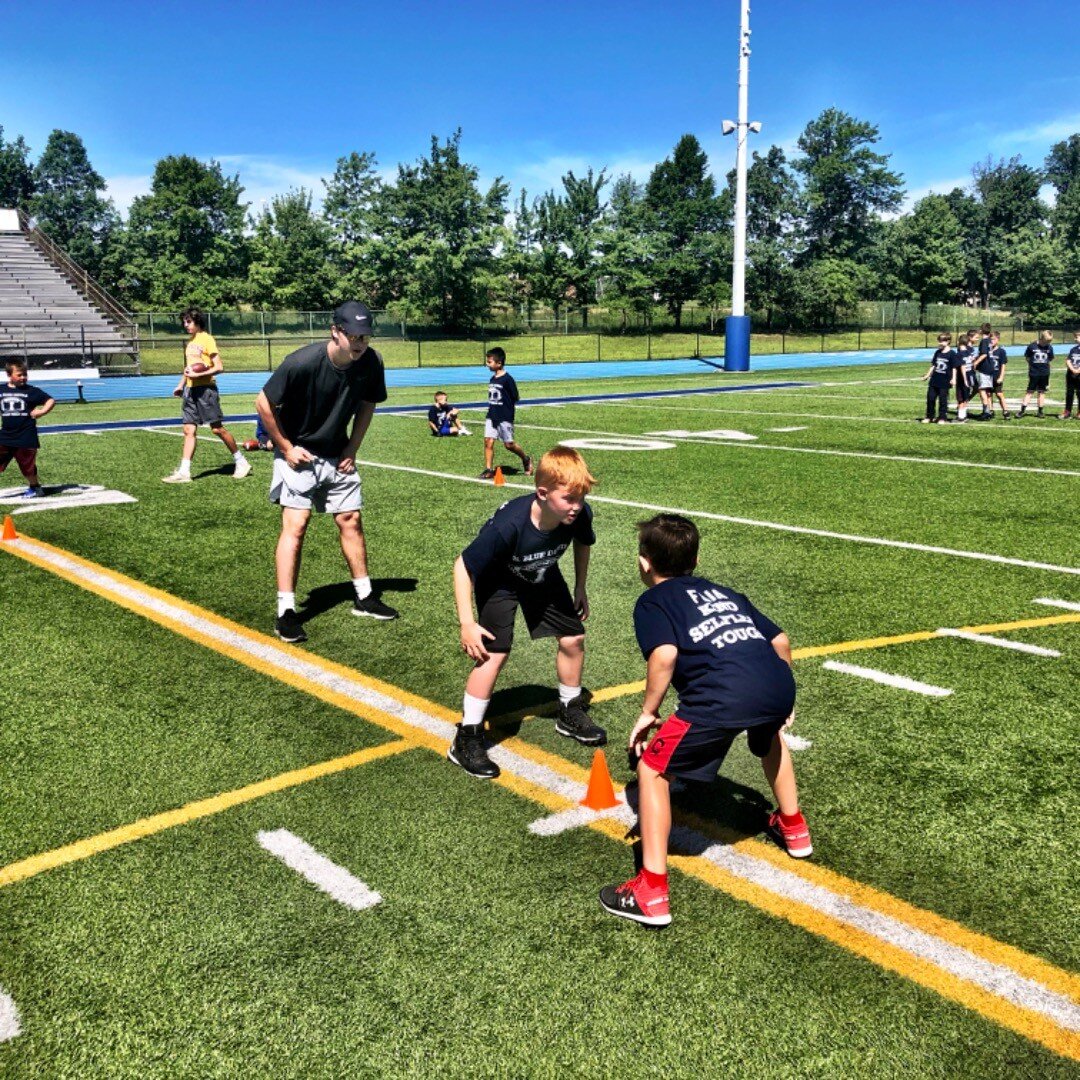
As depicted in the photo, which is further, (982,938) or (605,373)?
(605,373)

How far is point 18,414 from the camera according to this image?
34.8 feet

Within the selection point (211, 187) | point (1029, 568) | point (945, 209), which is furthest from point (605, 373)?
point (945, 209)

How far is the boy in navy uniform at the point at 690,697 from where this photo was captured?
3309 millimetres

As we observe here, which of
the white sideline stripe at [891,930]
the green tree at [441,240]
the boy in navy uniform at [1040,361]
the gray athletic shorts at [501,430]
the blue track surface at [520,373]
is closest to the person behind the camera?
the white sideline stripe at [891,930]

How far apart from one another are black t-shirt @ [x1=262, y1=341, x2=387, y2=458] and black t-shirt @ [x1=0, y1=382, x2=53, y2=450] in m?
5.49

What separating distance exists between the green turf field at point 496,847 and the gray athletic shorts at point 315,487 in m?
0.79

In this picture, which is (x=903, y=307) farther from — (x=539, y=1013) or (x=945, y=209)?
(x=539, y=1013)

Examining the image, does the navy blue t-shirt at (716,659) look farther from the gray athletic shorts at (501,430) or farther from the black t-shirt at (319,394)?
the gray athletic shorts at (501,430)

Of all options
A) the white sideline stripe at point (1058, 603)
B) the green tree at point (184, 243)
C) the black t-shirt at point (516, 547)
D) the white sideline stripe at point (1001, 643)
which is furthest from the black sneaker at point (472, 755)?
the green tree at point (184, 243)

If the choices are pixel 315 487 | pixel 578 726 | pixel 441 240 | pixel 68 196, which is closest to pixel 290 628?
pixel 315 487

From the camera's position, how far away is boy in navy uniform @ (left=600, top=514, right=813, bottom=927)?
3.31m

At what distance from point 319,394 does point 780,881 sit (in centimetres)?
415

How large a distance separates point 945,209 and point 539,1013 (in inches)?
4450

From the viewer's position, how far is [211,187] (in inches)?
3209
